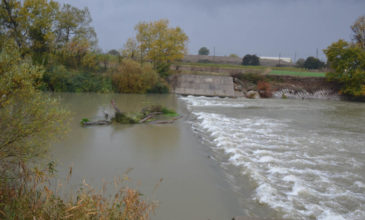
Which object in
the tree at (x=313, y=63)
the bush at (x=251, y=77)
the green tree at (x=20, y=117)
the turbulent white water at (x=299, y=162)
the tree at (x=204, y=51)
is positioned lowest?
the turbulent white water at (x=299, y=162)

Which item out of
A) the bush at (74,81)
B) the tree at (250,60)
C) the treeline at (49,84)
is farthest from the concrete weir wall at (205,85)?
the tree at (250,60)

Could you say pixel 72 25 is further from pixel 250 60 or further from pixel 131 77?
pixel 250 60

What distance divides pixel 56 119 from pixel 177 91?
2807 centimetres

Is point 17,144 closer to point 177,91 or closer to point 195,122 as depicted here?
point 195,122

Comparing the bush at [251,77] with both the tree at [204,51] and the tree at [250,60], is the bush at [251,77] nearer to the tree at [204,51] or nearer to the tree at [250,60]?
the tree at [250,60]

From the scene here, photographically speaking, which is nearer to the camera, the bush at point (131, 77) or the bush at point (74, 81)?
the bush at point (74, 81)

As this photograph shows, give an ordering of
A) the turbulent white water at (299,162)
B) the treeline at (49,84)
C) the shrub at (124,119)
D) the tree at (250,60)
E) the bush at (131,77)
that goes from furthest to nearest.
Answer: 1. the tree at (250,60)
2. the bush at (131,77)
3. the shrub at (124,119)
4. the turbulent white water at (299,162)
5. the treeline at (49,84)

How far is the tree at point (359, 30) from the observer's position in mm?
34281

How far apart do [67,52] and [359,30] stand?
35.0 metres

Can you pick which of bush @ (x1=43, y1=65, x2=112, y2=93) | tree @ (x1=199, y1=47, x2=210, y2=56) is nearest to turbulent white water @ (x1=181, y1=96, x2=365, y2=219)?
bush @ (x1=43, y1=65, x2=112, y2=93)

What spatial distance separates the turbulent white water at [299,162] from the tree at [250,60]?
45.4m

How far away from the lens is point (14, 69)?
14.0ft

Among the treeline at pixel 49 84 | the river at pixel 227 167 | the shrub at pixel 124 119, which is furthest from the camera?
the shrub at pixel 124 119

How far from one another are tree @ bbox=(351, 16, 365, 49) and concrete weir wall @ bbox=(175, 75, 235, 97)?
1641 centimetres
